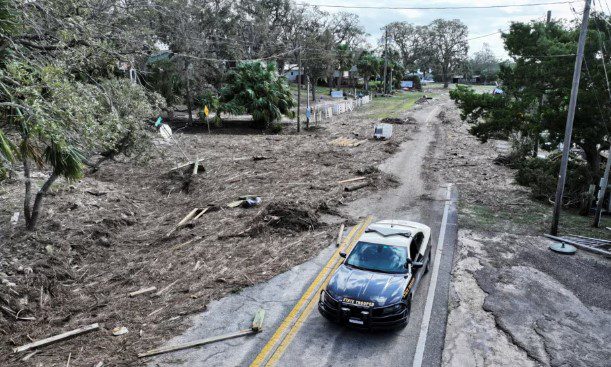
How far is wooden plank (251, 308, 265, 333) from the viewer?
8.68 meters

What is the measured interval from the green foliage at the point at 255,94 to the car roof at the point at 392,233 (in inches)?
1018

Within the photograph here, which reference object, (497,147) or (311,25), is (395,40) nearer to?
(311,25)

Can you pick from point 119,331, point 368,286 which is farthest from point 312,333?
point 119,331

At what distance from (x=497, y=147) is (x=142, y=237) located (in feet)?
86.1

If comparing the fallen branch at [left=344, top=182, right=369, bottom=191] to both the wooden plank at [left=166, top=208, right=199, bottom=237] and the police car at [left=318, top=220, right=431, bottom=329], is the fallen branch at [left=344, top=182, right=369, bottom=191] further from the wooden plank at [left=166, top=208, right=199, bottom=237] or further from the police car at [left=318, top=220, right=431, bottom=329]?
the police car at [left=318, top=220, right=431, bottom=329]

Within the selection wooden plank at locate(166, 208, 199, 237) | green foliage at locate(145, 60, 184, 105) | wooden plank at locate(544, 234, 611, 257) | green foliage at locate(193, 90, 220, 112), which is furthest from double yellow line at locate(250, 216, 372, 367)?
green foliage at locate(145, 60, 184, 105)

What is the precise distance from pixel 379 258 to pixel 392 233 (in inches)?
43.7

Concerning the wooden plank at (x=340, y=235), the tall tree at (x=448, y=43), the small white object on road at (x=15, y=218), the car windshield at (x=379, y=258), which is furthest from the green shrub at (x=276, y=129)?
the tall tree at (x=448, y=43)

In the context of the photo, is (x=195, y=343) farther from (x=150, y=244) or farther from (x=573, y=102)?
(x=573, y=102)

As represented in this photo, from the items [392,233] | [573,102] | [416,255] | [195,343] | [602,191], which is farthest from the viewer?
[602,191]

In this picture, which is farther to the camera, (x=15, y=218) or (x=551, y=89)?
(x=551, y=89)

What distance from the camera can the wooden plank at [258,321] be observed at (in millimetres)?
8680

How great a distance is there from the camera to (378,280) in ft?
29.8

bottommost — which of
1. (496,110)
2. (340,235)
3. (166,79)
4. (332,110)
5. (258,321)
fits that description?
(258,321)
